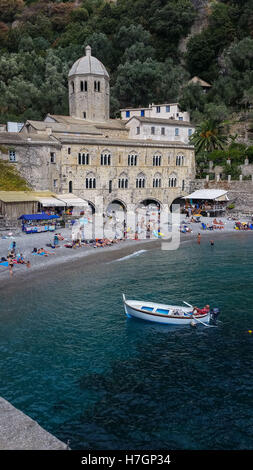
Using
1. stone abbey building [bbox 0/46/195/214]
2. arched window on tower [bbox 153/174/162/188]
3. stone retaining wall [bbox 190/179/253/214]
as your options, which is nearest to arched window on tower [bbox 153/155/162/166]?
stone abbey building [bbox 0/46/195/214]

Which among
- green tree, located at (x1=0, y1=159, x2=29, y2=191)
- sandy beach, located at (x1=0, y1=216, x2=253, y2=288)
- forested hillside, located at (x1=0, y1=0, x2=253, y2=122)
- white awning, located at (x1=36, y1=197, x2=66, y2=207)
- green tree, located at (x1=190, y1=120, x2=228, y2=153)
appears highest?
forested hillside, located at (x1=0, y1=0, x2=253, y2=122)

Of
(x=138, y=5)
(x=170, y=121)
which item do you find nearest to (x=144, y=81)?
(x=170, y=121)

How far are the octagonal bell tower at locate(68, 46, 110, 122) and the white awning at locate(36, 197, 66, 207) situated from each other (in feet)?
75.5

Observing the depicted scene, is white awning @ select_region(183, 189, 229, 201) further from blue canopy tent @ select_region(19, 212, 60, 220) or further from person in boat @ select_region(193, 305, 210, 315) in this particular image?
person in boat @ select_region(193, 305, 210, 315)

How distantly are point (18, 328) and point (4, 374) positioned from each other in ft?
16.1

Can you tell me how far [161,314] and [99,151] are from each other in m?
37.0

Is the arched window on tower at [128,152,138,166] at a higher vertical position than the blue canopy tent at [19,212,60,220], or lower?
higher

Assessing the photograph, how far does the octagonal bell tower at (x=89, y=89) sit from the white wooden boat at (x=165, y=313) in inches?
1906

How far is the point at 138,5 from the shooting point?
3905 inches

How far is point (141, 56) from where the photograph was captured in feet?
283

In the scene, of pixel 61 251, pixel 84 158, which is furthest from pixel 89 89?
pixel 61 251

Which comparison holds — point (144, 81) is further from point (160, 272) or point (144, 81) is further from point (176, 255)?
point (160, 272)

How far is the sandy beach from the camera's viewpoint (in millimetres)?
31498

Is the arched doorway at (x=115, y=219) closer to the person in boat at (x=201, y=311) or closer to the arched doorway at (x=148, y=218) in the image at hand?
the arched doorway at (x=148, y=218)
